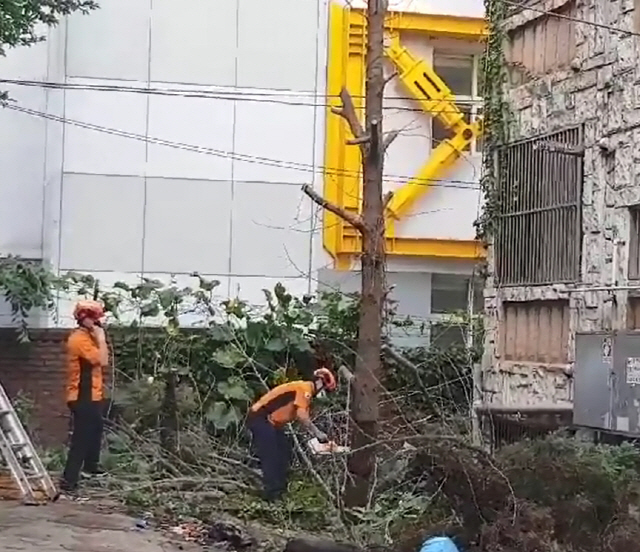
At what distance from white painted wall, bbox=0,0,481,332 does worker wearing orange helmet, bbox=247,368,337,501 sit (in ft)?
25.7

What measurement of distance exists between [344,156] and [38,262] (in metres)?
5.02

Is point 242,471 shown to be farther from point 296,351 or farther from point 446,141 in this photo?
point 446,141

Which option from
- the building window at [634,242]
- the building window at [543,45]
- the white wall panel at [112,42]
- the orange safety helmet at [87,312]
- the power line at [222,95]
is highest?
the white wall panel at [112,42]

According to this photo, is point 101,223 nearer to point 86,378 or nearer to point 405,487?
point 86,378

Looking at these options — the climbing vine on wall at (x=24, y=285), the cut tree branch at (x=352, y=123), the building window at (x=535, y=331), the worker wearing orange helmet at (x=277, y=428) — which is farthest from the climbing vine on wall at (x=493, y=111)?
the climbing vine on wall at (x=24, y=285)

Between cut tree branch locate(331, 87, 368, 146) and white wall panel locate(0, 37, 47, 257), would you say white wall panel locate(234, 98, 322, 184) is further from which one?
cut tree branch locate(331, 87, 368, 146)

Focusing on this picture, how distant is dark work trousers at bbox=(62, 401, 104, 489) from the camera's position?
458 inches

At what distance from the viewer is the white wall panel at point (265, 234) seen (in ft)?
65.4

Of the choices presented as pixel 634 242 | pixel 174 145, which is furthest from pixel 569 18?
pixel 174 145

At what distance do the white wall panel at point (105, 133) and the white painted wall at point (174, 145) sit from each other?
0.05 ft

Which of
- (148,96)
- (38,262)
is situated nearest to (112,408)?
(38,262)

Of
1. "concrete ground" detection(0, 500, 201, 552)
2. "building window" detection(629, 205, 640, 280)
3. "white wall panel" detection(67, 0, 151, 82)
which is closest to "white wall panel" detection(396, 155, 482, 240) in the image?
"white wall panel" detection(67, 0, 151, 82)

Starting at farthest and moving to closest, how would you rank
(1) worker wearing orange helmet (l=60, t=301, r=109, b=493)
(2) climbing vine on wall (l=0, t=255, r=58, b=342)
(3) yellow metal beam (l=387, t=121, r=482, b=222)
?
(3) yellow metal beam (l=387, t=121, r=482, b=222)
(2) climbing vine on wall (l=0, t=255, r=58, b=342)
(1) worker wearing orange helmet (l=60, t=301, r=109, b=493)

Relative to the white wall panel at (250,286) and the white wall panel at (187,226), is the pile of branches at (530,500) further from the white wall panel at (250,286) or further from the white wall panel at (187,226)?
the white wall panel at (187,226)
